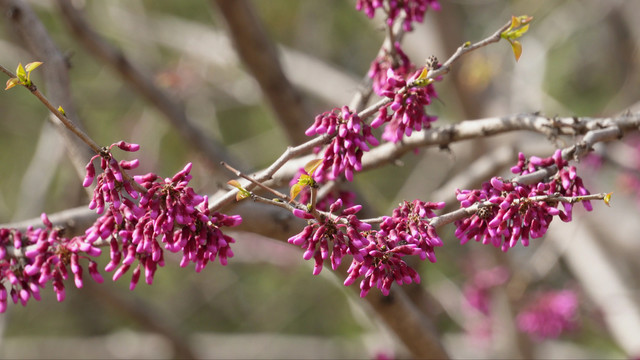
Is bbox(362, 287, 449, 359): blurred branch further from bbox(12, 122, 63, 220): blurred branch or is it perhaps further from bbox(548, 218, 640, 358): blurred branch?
bbox(12, 122, 63, 220): blurred branch

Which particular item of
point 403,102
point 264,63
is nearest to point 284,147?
point 264,63

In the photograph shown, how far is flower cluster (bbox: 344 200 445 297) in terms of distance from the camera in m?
1.67

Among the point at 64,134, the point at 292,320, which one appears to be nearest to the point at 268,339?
the point at 292,320

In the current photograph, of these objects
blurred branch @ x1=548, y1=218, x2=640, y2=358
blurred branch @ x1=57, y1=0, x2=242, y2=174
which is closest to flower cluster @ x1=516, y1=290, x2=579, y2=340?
blurred branch @ x1=548, y1=218, x2=640, y2=358

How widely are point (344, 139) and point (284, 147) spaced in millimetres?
6841

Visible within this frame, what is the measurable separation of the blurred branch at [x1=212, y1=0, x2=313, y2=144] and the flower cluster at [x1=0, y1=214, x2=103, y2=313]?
1.80 metres

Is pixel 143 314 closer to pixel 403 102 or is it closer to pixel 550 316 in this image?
pixel 550 316

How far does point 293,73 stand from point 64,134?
4.29 m

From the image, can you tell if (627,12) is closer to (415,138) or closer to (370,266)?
(415,138)

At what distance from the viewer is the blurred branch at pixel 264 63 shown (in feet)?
11.2

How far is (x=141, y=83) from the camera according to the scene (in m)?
3.89

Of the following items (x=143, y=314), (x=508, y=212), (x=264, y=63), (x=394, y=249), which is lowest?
(x=394, y=249)

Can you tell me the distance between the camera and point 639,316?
4.89 metres

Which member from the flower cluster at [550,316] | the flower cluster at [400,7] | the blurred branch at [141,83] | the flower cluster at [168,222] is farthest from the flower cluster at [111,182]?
the flower cluster at [550,316]
